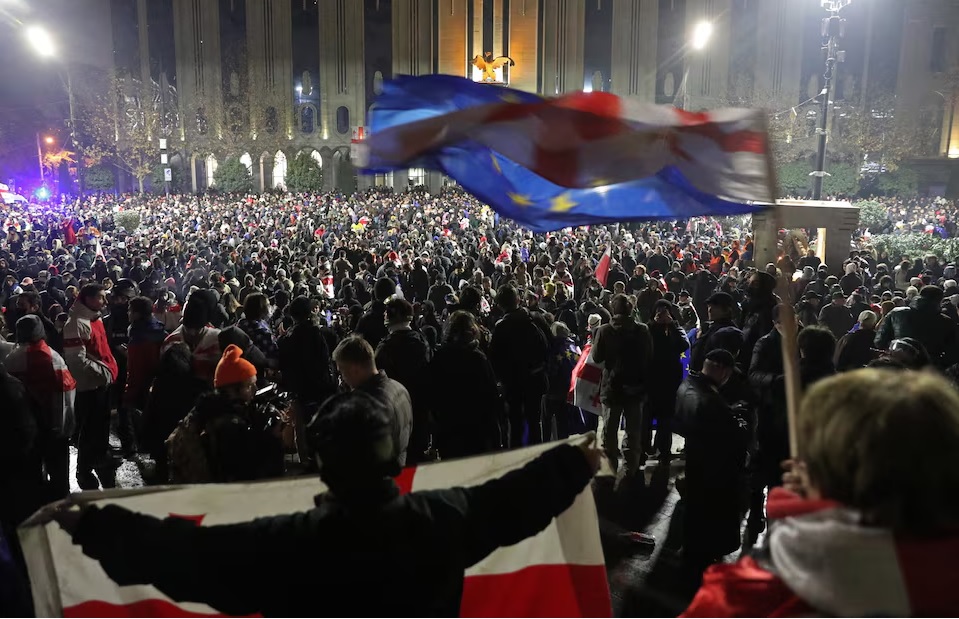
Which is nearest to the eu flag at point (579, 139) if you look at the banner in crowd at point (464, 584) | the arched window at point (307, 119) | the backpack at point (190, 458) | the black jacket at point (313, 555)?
the banner in crowd at point (464, 584)

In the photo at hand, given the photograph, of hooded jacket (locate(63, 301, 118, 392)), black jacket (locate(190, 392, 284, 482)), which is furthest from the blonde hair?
hooded jacket (locate(63, 301, 118, 392))

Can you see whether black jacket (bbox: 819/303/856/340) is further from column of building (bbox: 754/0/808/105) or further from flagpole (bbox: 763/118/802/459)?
column of building (bbox: 754/0/808/105)

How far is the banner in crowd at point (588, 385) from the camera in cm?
675

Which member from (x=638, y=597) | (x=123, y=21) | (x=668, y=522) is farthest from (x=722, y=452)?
(x=123, y=21)

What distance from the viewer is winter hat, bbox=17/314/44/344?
555cm

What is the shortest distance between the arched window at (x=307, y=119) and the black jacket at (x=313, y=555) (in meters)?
61.9

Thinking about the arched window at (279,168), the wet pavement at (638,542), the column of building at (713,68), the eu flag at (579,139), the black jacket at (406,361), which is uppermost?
the column of building at (713,68)

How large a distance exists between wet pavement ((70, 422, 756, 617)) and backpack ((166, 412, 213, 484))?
2.73m

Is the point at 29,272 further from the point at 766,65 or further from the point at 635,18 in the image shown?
the point at 766,65

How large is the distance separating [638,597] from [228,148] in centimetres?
5879

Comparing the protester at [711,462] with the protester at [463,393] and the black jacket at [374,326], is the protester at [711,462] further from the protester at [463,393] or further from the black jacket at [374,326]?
the black jacket at [374,326]

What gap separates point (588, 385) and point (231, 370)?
358 centimetres

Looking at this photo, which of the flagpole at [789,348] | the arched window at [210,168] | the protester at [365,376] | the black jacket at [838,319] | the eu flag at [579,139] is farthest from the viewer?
the arched window at [210,168]

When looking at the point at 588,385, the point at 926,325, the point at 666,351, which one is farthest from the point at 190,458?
the point at 926,325
